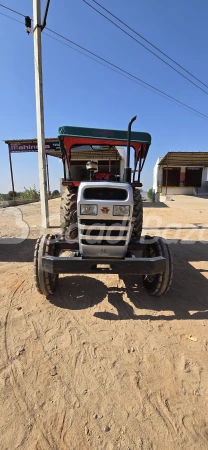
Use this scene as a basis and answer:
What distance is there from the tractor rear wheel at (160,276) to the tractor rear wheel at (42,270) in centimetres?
125

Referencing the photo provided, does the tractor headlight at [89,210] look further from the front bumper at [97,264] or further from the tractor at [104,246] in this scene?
the front bumper at [97,264]

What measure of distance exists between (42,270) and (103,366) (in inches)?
47.2

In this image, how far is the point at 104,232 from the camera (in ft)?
8.68

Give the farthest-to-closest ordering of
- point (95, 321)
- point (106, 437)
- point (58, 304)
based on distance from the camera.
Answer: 1. point (58, 304)
2. point (95, 321)
3. point (106, 437)

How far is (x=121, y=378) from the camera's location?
5.80 feet

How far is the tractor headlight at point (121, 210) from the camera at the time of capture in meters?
2.51

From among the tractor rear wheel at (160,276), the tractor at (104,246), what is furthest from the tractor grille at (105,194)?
the tractor rear wheel at (160,276)

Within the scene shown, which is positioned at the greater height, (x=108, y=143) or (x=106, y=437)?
(x=108, y=143)

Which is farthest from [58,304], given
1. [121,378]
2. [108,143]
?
[108,143]

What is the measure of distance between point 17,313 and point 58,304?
0.46 meters

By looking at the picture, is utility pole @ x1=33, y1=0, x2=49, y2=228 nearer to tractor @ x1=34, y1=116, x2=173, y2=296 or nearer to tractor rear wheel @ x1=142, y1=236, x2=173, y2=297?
tractor @ x1=34, y1=116, x2=173, y2=296

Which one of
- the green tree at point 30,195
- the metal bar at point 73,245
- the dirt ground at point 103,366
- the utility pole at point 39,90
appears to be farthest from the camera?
the green tree at point 30,195

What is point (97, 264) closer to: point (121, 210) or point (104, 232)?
point (104, 232)

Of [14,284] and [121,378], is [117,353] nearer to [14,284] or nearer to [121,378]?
[121,378]
